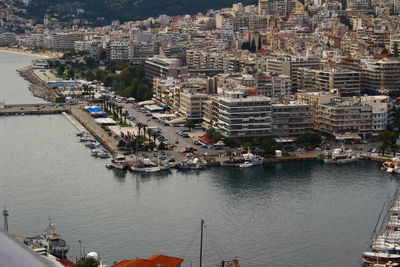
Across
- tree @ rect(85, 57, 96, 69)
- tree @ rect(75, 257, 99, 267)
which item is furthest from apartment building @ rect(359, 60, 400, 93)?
tree @ rect(75, 257, 99, 267)

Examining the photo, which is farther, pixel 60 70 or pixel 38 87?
pixel 60 70

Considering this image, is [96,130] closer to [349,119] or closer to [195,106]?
[195,106]

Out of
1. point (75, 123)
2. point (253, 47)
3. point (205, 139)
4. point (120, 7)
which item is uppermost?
point (120, 7)

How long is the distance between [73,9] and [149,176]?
31.2 meters

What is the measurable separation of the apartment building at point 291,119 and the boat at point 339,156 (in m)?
1.03

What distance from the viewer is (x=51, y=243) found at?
5.56 metres

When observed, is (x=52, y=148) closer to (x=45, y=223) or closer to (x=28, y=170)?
(x=28, y=170)

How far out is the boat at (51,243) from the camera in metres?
5.51

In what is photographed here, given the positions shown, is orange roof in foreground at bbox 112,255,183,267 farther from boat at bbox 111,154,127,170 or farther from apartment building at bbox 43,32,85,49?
apartment building at bbox 43,32,85,49

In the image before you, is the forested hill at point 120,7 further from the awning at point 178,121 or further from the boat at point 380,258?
the boat at point 380,258

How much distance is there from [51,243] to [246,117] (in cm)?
496

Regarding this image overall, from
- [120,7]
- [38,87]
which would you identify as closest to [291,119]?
[38,87]

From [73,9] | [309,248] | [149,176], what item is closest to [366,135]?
[149,176]

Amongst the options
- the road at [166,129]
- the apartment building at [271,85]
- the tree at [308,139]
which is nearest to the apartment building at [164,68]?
the road at [166,129]
